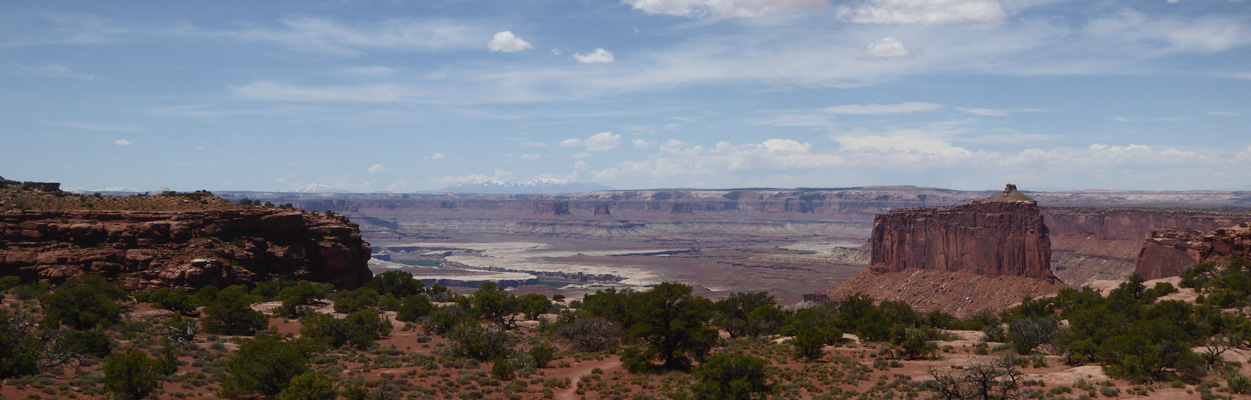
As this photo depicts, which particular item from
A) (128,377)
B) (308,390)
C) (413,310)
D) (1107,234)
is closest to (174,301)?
(413,310)

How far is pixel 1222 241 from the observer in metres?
57.3

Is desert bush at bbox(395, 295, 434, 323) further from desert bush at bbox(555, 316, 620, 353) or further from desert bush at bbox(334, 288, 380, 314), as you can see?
desert bush at bbox(555, 316, 620, 353)

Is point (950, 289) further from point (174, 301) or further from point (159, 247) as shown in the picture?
point (159, 247)

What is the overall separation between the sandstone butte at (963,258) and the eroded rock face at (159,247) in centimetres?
6196

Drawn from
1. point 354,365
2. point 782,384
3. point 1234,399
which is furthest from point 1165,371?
point 354,365

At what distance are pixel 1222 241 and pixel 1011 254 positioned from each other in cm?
2726

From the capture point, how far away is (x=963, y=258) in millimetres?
91875

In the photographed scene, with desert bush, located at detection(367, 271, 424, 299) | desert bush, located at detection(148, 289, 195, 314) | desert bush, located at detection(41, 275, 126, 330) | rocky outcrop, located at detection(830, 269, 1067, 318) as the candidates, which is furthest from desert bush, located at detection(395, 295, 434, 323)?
rocky outcrop, located at detection(830, 269, 1067, 318)

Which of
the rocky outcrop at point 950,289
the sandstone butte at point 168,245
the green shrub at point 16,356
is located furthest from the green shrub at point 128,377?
the rocky outcrop at point 950,289

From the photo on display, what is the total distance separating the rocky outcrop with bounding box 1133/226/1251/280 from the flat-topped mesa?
9.62m

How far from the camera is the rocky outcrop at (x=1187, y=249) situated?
55875mm

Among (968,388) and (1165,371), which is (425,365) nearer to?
(968,388)

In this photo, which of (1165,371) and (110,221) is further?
(110,221)

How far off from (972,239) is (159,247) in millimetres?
80698
